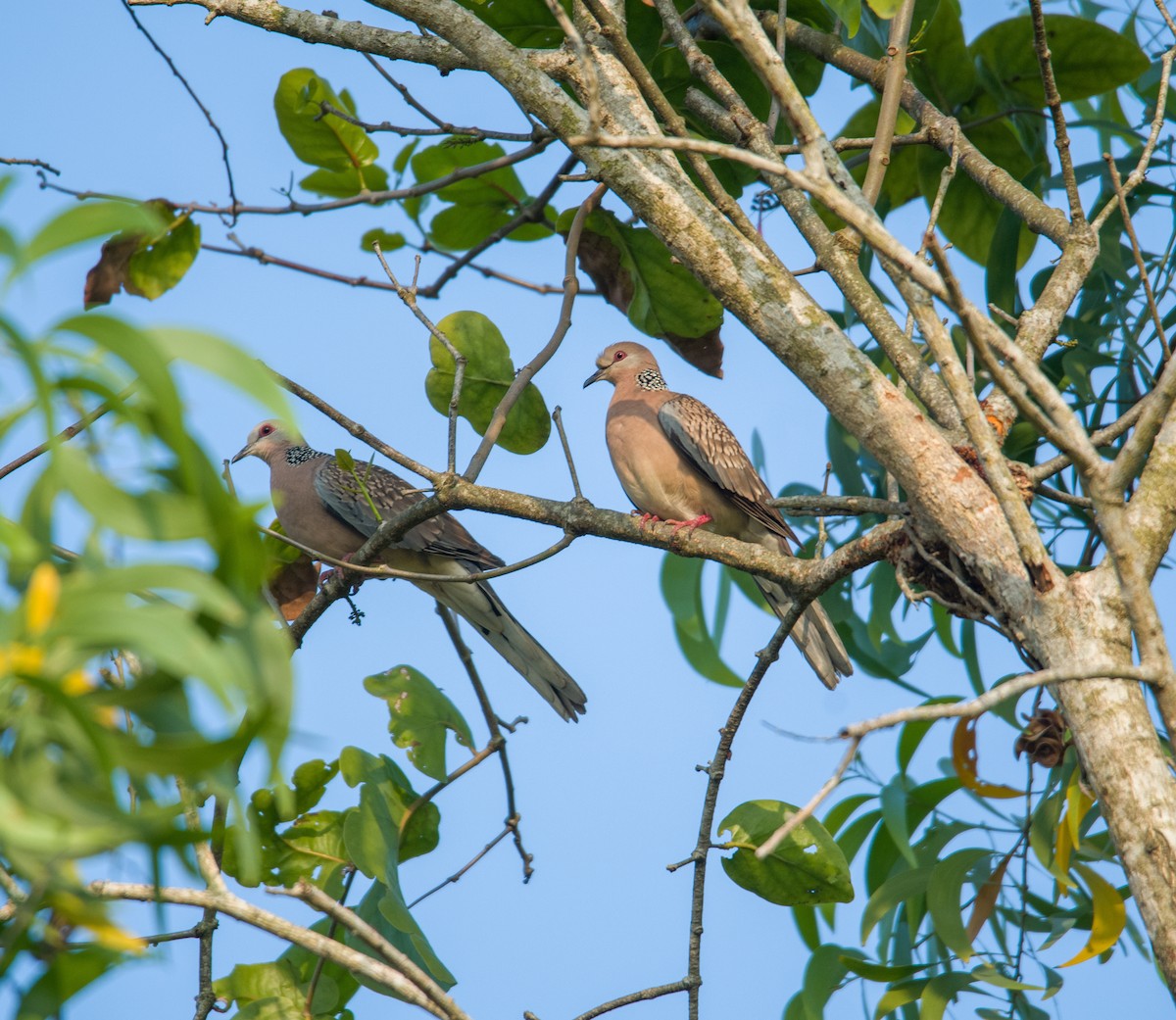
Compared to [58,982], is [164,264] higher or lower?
higher

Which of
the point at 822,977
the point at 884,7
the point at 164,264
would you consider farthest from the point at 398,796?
the point at 884,7

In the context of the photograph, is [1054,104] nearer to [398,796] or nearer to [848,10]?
[848,10]

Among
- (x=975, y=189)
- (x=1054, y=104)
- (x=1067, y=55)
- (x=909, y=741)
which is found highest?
(x=1067, y=55)

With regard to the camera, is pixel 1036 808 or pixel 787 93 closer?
pixel 787 93

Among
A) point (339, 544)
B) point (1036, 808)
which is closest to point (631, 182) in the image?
point (1036, 808)

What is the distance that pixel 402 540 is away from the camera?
198 inches

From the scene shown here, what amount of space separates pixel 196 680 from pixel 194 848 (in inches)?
37.1

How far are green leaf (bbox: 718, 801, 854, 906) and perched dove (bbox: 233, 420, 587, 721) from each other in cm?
192

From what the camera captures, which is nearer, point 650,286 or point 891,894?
point 891,894

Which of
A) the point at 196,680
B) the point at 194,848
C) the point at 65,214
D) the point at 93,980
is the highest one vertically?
the point at 65,214

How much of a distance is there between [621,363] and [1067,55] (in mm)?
3089

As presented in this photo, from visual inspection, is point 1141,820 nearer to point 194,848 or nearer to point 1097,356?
point 194,848

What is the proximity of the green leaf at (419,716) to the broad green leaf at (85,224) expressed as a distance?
2.81 meters

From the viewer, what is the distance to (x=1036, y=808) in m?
3.56
